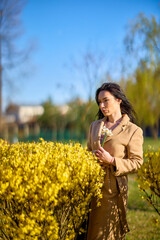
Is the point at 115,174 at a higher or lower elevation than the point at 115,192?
higher

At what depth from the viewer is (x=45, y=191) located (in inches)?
74.4

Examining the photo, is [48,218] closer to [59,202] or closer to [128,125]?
[59,202]

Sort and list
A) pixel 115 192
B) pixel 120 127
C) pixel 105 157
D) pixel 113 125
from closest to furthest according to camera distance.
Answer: pixel 105 157 < pixel 115 192 < pixel 120 127 < pixel 113 125

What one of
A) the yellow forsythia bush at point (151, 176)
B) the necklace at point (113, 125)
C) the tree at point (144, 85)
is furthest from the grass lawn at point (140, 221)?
the tree at point (144, 85)

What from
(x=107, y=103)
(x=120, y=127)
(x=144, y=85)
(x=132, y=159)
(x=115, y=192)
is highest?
(x=144, y=85)

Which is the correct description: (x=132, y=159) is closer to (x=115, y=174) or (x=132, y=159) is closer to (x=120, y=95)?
(x=115, y=174)

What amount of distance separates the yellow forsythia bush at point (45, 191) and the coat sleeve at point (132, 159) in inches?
8.6

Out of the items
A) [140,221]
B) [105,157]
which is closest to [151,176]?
[105,157]

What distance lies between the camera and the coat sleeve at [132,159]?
2.50 metres

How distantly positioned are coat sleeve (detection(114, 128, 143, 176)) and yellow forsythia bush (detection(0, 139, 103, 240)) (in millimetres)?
219

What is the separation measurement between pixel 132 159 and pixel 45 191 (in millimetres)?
1038

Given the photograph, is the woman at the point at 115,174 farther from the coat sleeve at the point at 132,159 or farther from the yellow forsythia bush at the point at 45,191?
the yellow forsythia bush at the point at 45,191

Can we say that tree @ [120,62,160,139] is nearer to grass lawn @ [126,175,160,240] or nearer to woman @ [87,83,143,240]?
grass lawn @ [126,175,160,240]

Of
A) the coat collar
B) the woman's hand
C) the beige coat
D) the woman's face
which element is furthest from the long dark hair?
the woman's hand
